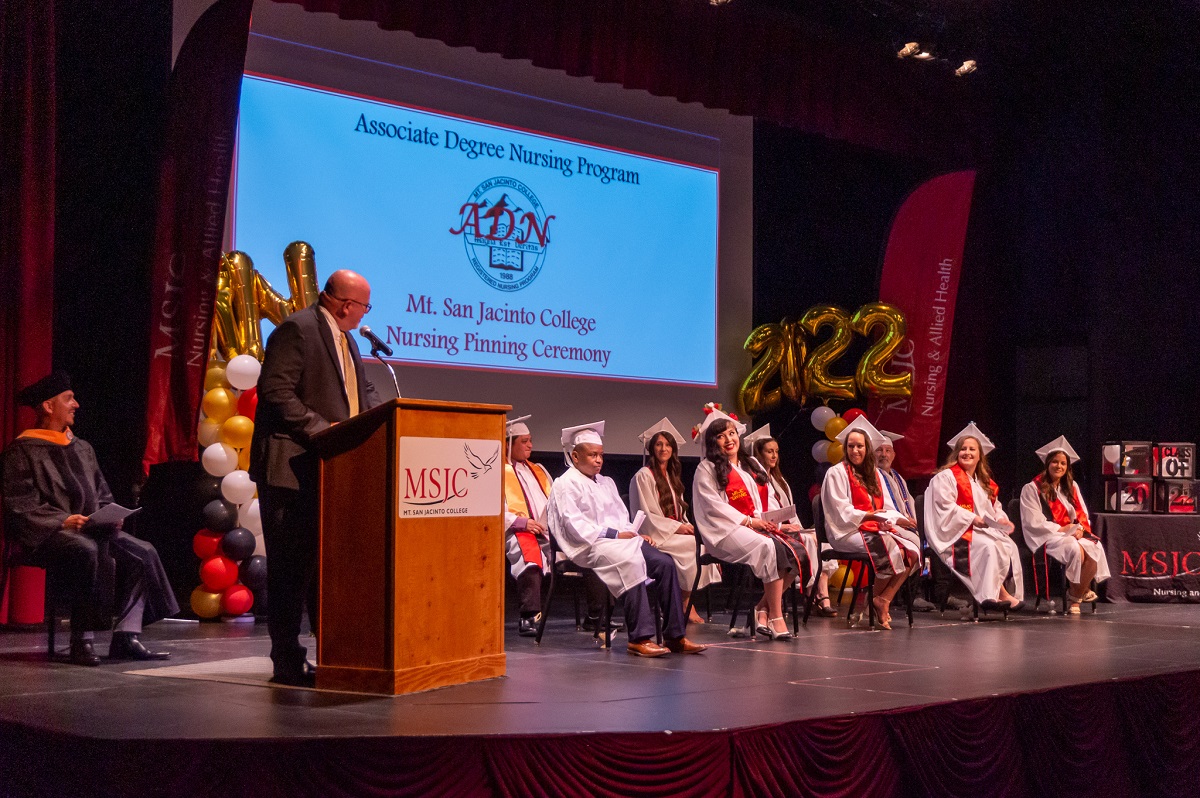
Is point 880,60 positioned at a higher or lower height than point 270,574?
higher

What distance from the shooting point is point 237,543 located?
22.1 feet

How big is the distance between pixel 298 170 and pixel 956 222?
593 centimetres

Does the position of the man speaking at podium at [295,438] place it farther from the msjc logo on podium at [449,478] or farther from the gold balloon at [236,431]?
the gold balloon at [236,431]

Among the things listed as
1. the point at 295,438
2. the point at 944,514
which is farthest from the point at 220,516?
the point at 944,514

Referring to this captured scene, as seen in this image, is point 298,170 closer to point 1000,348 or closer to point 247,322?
point 247,322

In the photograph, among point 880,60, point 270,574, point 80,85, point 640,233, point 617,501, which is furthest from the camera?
point 880,60

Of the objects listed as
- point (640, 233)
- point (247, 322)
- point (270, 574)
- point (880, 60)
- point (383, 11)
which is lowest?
point (270, 574)

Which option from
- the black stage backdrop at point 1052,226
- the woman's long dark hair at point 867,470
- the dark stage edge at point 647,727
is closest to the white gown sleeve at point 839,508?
the woman's long dark hair at point 867,470

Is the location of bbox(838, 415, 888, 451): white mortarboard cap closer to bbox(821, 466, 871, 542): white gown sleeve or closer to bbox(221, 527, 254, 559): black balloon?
bbox(821, 466, 871, 542): white gown sleeve

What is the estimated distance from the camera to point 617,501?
638 cm

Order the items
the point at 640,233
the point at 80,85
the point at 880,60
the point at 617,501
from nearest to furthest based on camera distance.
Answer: the point at 617,501 < the point at 80,85 < the point at 640,233 < the point at 880,60

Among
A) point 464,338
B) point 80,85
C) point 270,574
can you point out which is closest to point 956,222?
point 464,338

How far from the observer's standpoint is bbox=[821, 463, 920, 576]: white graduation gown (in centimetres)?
711

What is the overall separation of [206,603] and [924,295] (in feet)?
21.4
